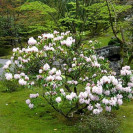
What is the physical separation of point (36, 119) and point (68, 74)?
67.1 inches

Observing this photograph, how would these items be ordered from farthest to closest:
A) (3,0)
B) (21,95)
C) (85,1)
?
(3,0) < (85,1) < (21,95)

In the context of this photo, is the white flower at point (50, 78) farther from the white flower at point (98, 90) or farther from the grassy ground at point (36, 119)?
the grassy ground at point (36, 119)

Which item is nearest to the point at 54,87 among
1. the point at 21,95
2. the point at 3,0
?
the point at 21,95

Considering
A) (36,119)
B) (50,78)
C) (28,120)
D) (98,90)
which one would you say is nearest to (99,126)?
(98,90)

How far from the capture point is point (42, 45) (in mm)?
5703

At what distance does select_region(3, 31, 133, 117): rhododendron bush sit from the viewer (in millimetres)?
4891

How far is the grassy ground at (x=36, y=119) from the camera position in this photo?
5.82m

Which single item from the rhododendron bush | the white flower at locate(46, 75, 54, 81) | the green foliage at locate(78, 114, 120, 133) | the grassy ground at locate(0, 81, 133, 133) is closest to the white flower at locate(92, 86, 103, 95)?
the rhododendron bush

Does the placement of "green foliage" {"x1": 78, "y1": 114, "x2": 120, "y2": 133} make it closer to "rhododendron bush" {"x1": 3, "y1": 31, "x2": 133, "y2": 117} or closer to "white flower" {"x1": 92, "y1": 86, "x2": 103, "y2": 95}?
"rhododendron bush" {"x1": 3, "y1": 31, "x2": 133, "y2": 117}

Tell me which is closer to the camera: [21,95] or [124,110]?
[124,110]

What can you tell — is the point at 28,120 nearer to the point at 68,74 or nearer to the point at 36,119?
the point at 36,119

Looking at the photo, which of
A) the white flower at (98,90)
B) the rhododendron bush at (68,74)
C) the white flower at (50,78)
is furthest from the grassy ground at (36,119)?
the white flower at (50,78)

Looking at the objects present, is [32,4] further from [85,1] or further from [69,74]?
[69,74]

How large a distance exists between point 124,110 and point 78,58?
270 centimetres
